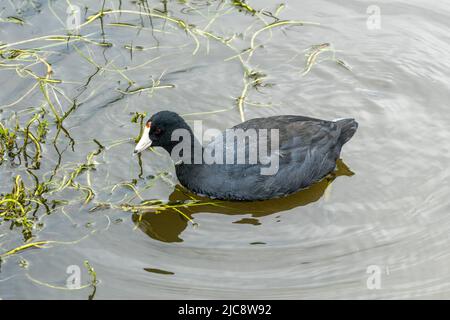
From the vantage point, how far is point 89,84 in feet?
24.4

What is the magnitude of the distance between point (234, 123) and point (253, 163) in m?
0.90

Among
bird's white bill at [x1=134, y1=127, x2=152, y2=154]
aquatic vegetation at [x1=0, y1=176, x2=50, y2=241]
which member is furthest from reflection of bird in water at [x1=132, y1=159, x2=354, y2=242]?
aquatic vegetation at [x1=0, y1=176, x2=50, y2=241]

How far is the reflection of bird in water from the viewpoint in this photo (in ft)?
20.1

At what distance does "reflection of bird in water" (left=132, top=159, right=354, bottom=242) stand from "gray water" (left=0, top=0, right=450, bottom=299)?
0.02 metres

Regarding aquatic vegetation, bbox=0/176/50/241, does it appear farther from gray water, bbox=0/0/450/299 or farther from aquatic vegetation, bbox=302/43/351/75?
aquatic vegetation, bbox=302/43/351/75

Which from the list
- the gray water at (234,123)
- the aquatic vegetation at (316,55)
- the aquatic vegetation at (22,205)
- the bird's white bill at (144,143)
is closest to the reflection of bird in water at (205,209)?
the gray water at (234,123)

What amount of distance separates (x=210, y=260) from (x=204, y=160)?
3.25 ft

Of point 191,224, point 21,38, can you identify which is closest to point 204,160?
point 191,224

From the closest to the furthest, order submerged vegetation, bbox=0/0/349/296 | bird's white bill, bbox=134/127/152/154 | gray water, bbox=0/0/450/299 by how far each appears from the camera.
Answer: gray water, bbox=0/0/450/299 → submerged vegetation, bbox=0/0/349/296 → bird's white bill, bbox=134/127/152/154

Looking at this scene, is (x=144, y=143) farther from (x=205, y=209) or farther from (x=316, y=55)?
(x=316, y=55)

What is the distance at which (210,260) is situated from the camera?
5.75 meters

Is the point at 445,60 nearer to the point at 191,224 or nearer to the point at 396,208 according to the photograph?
the point at 396,208

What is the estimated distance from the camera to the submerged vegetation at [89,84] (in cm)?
623

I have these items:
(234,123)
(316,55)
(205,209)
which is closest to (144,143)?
(205,209)
